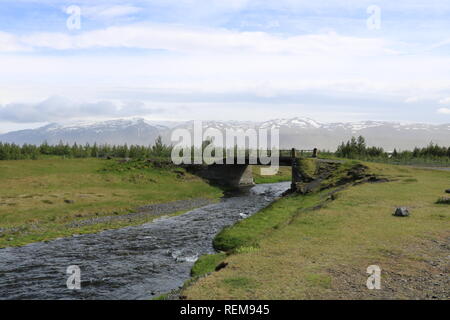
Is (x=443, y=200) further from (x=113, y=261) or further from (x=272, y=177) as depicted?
(x=272, y=177)

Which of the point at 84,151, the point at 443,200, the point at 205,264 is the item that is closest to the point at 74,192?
the point at 205,264

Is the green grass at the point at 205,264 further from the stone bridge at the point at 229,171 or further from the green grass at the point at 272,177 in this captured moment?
Result: the green grass at the point at 272,177

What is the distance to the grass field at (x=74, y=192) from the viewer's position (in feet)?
156

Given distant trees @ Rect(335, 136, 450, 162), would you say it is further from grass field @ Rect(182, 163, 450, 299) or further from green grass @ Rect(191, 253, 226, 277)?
green grass @ Rect(191, 253, 226, 277)

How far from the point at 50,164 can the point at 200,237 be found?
61243mm

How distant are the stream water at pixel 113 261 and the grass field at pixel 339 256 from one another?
9.36 feet

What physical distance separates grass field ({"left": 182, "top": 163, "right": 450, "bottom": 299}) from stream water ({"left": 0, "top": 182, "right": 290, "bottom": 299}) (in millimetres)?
2852

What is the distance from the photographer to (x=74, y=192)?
6788 centimetres

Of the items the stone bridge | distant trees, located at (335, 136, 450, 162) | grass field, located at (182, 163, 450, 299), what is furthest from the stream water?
distant trees, located at (335, 136, 450, 162)

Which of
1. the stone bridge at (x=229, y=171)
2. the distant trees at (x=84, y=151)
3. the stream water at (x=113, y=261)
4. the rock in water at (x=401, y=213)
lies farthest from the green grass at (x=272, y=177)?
the rock in water at (x=401, y=213)

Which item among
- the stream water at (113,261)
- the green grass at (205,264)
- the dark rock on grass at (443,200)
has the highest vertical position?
the dark rock on grass at (443,200)

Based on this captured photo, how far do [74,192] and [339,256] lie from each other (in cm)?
5516
